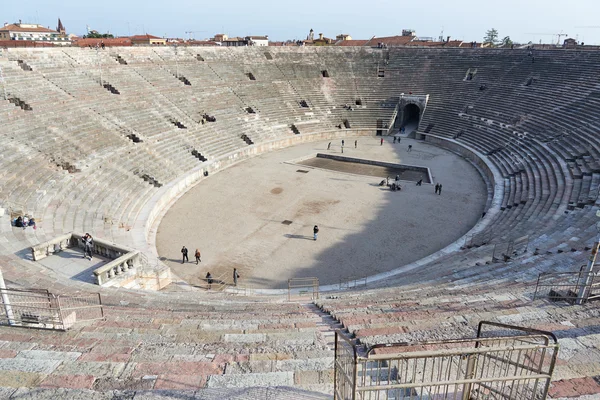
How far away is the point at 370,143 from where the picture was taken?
37.2m

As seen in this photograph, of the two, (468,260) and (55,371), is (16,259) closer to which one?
(55,371)

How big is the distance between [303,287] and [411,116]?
3295 cm

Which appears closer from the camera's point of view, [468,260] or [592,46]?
[468,260]

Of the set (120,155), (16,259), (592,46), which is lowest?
(16,259)

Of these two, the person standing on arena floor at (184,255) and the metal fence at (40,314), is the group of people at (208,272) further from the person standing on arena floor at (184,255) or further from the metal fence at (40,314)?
the metal fence at (40,314)

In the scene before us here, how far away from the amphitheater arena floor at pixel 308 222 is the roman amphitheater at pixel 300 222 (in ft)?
0.46

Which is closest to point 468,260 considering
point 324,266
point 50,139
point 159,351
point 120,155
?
point 324,266

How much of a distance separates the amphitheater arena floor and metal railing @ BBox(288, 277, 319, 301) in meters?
0.42

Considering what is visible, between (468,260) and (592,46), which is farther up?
(592,46)

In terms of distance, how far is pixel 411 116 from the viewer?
43625 mm

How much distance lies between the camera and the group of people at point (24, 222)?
1506 cm

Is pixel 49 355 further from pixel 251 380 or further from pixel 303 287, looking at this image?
pixel 303 287

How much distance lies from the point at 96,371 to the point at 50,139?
19.8 meters

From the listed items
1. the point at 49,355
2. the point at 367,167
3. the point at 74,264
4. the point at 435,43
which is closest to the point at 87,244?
the point at 74,264
